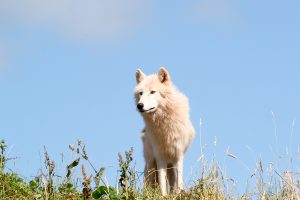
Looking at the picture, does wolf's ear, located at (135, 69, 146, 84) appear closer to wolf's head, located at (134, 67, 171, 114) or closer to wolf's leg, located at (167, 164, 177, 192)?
wolf's head, located at (134, 67, 171, 114)

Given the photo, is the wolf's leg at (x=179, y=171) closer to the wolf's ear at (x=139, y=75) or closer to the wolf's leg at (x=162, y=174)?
the wolf's leg at (x=162, y=174)

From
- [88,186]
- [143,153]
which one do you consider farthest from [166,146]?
[88,186]

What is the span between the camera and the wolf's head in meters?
9.55

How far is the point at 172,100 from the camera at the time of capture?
388 inches

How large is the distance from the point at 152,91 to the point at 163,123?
582mm

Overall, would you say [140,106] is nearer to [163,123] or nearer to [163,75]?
[163,123]

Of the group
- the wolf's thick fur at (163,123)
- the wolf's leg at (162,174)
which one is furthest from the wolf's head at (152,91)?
the wolf's leg at (162,174)

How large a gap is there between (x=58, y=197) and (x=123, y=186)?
2.64ft

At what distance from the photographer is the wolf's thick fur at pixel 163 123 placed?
9188mm

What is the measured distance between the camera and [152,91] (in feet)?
31.7

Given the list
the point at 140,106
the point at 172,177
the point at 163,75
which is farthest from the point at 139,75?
the point at 172,177

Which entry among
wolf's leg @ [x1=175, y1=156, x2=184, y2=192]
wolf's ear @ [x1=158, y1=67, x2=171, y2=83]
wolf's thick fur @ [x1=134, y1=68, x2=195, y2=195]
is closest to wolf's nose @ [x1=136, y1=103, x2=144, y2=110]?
wolf's thick fur @ [x1=134, y1=68, x2=195, y2=195]

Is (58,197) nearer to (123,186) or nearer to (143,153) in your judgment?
(123,186)

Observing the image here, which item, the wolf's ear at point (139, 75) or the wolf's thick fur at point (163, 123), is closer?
the wolf's thick fur at point (163, 123)
